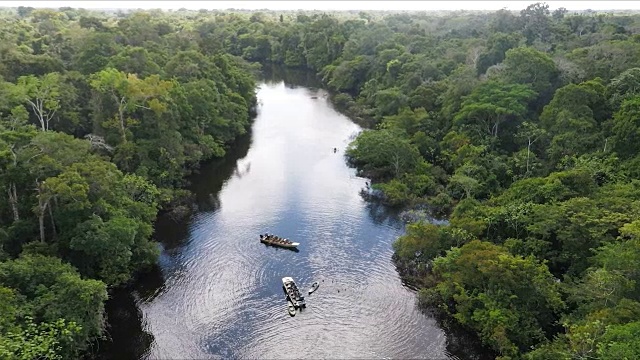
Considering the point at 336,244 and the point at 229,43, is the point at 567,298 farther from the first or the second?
the point at 229,43

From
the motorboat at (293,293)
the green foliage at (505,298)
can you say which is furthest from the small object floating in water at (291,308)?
the green foliage at (505,298)

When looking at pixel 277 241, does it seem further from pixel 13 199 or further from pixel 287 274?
pixel 13 199

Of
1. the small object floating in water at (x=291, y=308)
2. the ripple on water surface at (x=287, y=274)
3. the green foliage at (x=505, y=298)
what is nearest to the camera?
the green foliage at (x=505, y=298)

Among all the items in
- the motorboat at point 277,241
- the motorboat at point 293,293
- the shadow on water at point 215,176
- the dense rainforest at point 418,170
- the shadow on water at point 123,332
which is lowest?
the shadow on water at point 123,332

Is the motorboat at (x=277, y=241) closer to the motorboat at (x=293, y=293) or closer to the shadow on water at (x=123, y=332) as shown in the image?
the motorboat at (x=293, y=293)

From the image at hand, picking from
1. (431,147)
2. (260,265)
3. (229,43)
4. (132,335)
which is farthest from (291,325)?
(229,43)

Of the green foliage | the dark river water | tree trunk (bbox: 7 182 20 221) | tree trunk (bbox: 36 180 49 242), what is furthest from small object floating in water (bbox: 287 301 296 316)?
tree trunk (bbox: 7 182 20 221)

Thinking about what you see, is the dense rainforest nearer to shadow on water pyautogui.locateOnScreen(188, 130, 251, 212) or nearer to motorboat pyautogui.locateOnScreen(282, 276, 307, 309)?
shadow on water pyautogui.locateOnScreen(188, 130, 251, 212)
